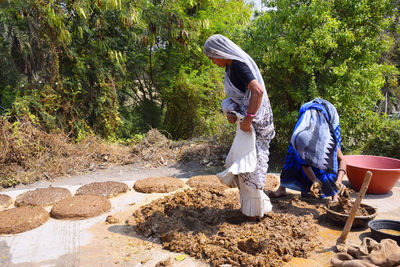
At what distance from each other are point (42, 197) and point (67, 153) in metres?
2.77

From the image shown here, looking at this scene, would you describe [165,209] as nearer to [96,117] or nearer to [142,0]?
[96,117]

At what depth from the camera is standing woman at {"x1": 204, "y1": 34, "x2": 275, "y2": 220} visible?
265 cm

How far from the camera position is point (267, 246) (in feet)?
8.19

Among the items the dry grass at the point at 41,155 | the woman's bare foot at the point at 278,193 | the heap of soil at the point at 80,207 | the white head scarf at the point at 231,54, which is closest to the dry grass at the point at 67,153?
the dry grass at the point at 41,155

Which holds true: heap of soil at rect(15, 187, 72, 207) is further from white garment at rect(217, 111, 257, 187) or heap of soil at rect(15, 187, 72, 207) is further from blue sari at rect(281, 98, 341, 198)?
blue sari at rect(281, 98, 341, 198)

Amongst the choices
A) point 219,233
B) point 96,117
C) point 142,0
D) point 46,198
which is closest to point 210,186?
point 219,233

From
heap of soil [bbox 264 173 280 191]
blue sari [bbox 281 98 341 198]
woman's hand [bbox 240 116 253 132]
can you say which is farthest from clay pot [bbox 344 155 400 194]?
woman's hand [bbox 240 116 253 132]

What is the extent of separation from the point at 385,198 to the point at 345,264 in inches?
87.0

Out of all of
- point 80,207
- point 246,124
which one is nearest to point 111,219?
point 80,207

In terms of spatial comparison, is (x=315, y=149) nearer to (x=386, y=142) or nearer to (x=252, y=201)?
(x=252, y=201)

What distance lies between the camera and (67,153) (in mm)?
6355

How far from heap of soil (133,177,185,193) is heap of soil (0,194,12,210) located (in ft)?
4.97

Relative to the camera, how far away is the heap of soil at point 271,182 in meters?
4.28

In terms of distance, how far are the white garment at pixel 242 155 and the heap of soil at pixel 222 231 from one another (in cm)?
50
